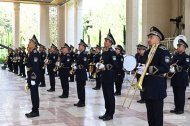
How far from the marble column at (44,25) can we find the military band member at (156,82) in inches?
1129

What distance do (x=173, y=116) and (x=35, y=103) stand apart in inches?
127

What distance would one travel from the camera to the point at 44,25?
110ft

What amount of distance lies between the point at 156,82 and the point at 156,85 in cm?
5

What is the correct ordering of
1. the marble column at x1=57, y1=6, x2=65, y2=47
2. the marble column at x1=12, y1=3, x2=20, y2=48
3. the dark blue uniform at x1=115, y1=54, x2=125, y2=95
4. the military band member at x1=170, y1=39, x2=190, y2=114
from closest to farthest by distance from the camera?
the military band member at x1=170, y1=39, x2=190, y2=114, the dark blue uniform at x1=115, y1=54, x2=125, y2=95, the marble column at x1=12, y1=3, x2=20, y2=48, the marble column at x1=57, y1=6, x2=65, y2=47

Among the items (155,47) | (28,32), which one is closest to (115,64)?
(155,47)

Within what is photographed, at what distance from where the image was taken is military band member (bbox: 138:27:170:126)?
5.31 meters

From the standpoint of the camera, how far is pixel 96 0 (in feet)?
150

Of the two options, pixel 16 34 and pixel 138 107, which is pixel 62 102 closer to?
pixel 138 107

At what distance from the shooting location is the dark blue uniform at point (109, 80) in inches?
307

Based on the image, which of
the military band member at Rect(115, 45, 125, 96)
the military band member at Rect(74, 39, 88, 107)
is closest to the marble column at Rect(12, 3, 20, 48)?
the military band member at Rect(115, 45, 125, 96)

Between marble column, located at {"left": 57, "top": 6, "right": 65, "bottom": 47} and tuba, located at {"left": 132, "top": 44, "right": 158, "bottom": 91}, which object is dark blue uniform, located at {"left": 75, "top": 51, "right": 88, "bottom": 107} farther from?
marble column, located at {"left": 57, "top": 6, "right": 65, "bottom": 47}

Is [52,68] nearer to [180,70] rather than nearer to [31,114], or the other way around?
[31,114]

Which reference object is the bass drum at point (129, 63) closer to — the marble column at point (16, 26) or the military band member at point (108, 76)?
the military band member at point (108, 76)

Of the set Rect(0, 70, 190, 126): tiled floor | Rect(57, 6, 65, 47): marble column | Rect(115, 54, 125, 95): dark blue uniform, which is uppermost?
Rect(57, 6, 65, 47): marble column
